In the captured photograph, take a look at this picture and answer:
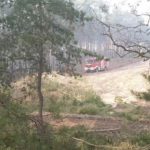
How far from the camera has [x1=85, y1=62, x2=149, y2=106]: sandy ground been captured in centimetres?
3133

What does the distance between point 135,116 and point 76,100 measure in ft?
21.1

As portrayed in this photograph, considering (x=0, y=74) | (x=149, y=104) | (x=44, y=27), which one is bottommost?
(x=149, y=104)

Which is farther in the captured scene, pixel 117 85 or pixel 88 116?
pixel 117 85

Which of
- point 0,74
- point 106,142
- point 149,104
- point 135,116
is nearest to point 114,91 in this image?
point 149,104

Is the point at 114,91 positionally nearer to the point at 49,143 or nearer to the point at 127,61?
the point at 49,143

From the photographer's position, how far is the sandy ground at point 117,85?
31.3 m

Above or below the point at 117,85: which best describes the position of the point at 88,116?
below

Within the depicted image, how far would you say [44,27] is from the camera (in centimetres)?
1555

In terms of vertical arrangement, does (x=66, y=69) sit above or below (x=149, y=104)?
above

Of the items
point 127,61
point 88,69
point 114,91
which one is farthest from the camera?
point 127,61

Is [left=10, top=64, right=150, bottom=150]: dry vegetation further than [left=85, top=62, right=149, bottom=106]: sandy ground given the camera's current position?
No

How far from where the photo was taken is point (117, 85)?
36719 mm

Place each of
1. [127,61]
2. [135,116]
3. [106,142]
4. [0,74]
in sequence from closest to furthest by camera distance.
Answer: [0,74]
[106,142]
[135,116]
[127,61]

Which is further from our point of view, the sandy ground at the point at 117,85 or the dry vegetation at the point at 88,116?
the sandy ground at the point at 117,85
